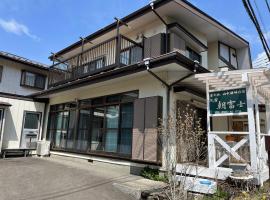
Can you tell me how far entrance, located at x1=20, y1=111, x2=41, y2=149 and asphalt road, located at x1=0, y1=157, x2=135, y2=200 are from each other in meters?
4.48

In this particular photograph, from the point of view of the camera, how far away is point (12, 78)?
14.3 metres

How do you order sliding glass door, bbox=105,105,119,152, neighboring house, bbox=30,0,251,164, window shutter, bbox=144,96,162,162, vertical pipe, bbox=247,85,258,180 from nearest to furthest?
vertical pipe, bbox=247,85,258,180
window shutter, bbox=144,96,162,162
neighboring house, bbox=30,0,251,164
sliding glass door, bbox=105,105,119,152

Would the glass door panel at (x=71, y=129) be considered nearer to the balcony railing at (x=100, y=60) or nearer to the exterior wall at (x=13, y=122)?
the balcony railing at (x=100, y=60)

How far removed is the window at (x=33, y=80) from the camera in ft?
48.7

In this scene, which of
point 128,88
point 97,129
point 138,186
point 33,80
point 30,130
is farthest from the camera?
point 33,80

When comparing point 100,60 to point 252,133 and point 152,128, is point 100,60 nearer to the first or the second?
point 152,128

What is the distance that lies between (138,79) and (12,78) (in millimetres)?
10161

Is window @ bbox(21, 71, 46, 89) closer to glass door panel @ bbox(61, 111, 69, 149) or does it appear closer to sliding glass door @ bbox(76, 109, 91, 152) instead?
glass door panel @ bbox(61, 111, 69, 149)

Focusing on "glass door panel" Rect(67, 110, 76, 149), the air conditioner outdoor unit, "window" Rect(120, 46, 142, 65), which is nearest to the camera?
"window" Rect(120, 46, 142, 65)

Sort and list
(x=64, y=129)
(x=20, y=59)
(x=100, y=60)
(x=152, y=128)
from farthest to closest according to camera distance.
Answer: (x=20, y=59)
(x=64, y=129)
(x=100, y=60)
(x=152, y=128)

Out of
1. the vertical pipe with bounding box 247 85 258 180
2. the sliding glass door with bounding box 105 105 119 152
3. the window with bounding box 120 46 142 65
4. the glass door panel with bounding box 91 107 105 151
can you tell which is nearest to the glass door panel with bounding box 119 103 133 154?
the sliding glass door with bounding box 105 105 119 152

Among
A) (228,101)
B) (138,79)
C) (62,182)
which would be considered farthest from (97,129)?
(228,101)

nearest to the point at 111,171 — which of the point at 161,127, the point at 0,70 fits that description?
the point at 161,127

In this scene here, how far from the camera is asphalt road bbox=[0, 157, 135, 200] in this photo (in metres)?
5.26
